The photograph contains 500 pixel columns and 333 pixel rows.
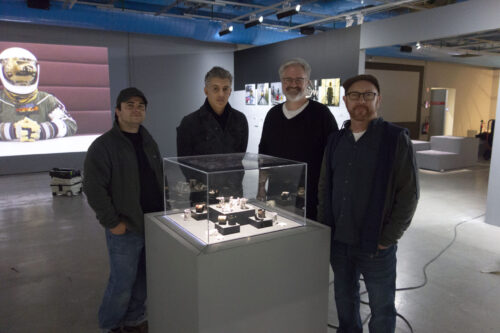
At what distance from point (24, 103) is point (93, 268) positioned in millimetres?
5874

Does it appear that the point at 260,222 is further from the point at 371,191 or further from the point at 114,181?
the point at 114,181

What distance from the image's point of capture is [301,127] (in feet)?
7.90

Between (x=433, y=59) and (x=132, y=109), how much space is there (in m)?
12.8

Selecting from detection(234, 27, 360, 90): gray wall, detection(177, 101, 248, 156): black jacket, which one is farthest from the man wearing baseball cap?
detection(234, 27, 360, 90): gray wall

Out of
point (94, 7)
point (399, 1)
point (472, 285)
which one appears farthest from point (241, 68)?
point (472, 285)

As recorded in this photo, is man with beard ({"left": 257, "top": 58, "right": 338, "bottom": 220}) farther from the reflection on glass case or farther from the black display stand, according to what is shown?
the black display stand

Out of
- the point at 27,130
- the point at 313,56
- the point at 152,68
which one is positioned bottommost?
the point at 27,130

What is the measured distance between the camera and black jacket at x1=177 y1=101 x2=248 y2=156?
7.89 feet

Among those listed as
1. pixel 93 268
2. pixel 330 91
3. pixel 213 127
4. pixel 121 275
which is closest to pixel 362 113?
pixel 213 127

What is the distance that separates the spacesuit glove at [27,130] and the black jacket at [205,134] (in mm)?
7052

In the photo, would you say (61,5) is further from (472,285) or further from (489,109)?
(489,109)

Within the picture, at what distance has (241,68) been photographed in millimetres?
10305

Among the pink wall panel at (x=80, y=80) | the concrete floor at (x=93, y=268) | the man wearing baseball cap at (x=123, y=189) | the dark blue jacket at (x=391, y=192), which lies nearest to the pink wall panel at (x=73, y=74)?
the pink wall panel at (x=80, y=80)

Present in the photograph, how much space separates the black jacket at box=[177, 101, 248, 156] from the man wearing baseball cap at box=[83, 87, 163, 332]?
211 millimetres
